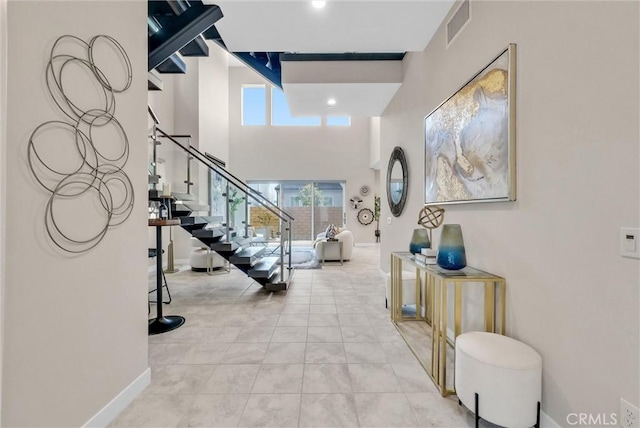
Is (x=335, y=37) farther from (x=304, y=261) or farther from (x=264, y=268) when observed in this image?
(x=304, y=261)

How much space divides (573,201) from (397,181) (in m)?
2.83

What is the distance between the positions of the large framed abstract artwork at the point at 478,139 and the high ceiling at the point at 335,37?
933 mm

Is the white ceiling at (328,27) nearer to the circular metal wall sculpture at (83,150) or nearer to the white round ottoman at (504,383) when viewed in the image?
the circular metal wall sculpture at (83,150)

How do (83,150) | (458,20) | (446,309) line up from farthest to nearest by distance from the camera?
1. (458,20)
2. (446,309)
3. (83,150)

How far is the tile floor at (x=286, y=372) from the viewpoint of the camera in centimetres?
167

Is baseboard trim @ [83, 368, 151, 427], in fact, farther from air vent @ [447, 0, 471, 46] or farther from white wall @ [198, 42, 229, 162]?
white wall @ [198, 42, 229, 162]

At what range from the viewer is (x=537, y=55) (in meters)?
1.55

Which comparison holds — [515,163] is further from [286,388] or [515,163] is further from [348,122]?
[348,122]

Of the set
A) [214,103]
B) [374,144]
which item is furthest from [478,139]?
[214,103]

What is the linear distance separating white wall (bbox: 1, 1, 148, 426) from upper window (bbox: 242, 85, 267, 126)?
311 inches


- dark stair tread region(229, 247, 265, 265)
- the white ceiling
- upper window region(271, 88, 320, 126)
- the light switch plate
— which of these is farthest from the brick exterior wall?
the light switch plate

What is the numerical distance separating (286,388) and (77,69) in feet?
7.63

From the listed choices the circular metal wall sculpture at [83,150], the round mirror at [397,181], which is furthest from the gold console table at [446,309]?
the circular metal wall sculpture at [83,150]

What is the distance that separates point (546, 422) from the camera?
58.9 inches
